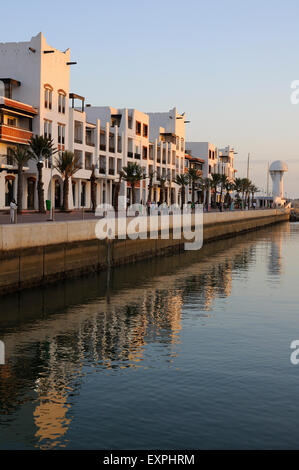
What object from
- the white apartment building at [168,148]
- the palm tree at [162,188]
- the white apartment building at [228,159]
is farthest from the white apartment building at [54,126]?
the white apartment building at [228,159]

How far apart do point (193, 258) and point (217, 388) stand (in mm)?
33755

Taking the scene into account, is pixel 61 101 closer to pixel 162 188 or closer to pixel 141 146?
pixel 141 146

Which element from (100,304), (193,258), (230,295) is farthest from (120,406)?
(193,258)

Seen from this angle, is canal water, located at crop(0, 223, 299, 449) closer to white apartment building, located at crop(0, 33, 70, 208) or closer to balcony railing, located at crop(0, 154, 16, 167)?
balcony railing, located at crop(0, 154, 16, 167)

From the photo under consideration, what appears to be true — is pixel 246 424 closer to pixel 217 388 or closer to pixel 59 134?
pixel 217 388

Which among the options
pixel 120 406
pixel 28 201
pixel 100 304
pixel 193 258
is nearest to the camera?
pixel 120 406

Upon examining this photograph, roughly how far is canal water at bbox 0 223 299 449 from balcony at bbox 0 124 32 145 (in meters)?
29.1

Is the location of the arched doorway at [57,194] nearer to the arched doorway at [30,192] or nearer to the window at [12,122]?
the arched doorway at [30,192]

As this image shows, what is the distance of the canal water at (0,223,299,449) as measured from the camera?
475 inches

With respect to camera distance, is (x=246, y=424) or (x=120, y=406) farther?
(x=120, y=406)

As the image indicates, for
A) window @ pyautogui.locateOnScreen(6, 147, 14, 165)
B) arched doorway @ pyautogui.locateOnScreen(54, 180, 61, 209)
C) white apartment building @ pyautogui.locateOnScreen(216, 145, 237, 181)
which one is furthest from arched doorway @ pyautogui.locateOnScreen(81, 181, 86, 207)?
white apartment building @ pyautogui.locateOnScreen(216, 145, 237, 181)

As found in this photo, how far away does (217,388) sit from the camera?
48.2ft

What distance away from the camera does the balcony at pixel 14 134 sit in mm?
56438
